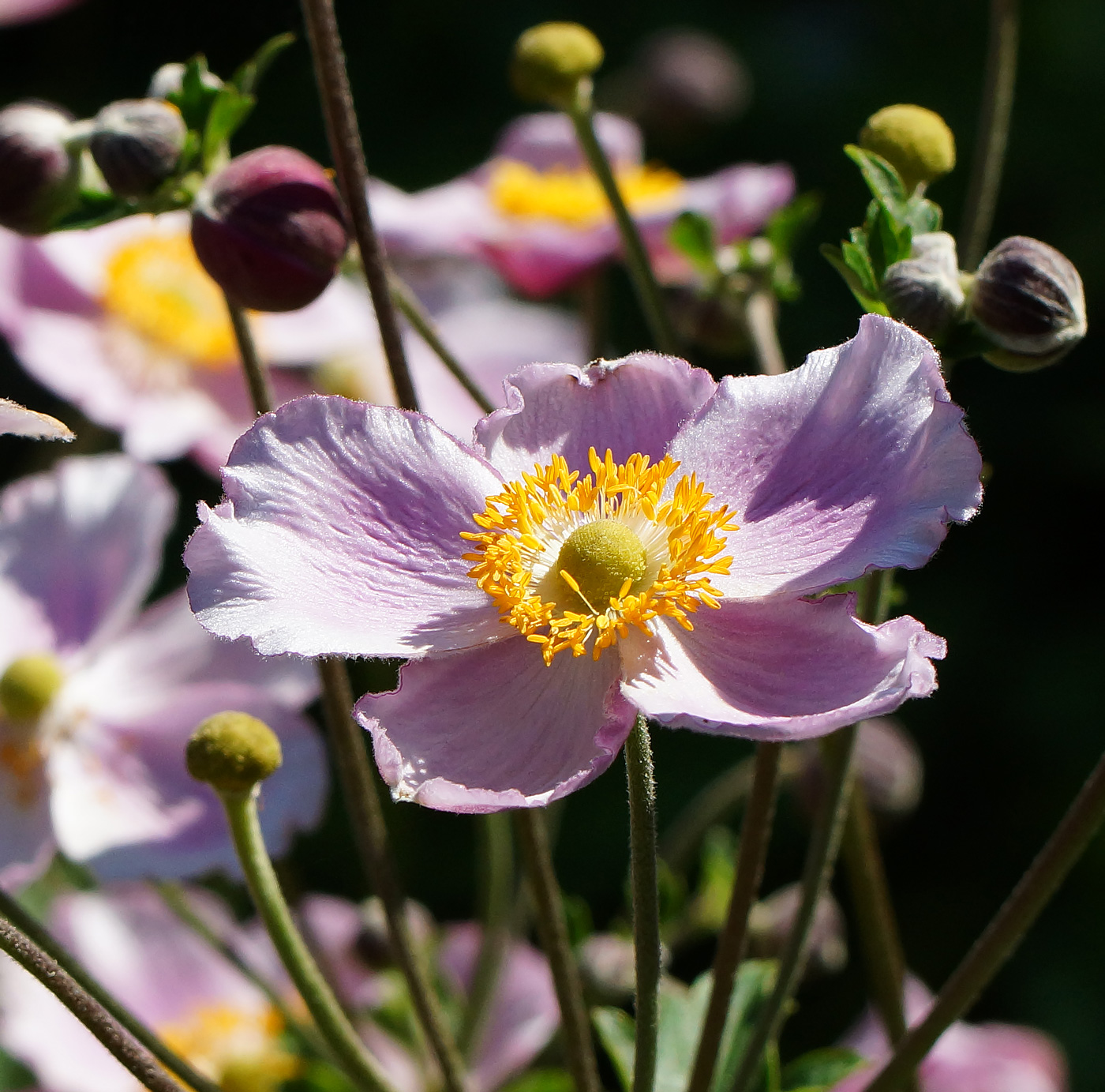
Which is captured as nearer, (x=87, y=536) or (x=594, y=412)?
(x=594, y=412)

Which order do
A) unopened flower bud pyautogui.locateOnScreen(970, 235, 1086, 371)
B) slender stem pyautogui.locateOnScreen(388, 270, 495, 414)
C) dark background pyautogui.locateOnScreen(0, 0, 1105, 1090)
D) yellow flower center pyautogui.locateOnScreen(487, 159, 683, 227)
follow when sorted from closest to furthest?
unopened flower bud pyautogui.locateOnScreen(970, 235, 1086, 371) → slender stem pyautogui.locateOnScreen(388, 270, 495, 414) → yellow flower center pyautogui.locateOnScreen(487, 159, 683, 227) → dark background pyautogui.locateOnScreen(0, 0, 1105, 1090)

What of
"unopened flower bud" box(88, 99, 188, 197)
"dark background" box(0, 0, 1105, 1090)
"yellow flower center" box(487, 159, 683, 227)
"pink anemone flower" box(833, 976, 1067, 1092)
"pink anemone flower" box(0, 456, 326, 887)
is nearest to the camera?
"unopened flower bud" box(88, 99, 188, 197)

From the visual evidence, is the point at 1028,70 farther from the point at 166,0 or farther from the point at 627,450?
the point at 627,450

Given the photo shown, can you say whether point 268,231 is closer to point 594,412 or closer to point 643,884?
point 594,412

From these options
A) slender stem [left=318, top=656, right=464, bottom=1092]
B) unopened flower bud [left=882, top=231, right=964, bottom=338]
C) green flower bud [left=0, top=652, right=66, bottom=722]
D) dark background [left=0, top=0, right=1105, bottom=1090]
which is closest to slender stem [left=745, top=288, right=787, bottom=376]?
unopened flower bud [left=882, top=231, right=964, bottom=338]

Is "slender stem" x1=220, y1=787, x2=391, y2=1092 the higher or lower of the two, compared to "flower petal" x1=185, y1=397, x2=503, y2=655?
lower

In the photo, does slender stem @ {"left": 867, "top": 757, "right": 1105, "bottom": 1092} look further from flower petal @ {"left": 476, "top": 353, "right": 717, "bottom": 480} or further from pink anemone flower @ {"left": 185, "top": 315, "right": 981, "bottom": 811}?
flower petal @ {"left": 476, "top": 353, "right": 717, "bottom": 480}

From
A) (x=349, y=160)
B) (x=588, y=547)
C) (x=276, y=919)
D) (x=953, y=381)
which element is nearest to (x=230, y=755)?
(x=276, y=919)
